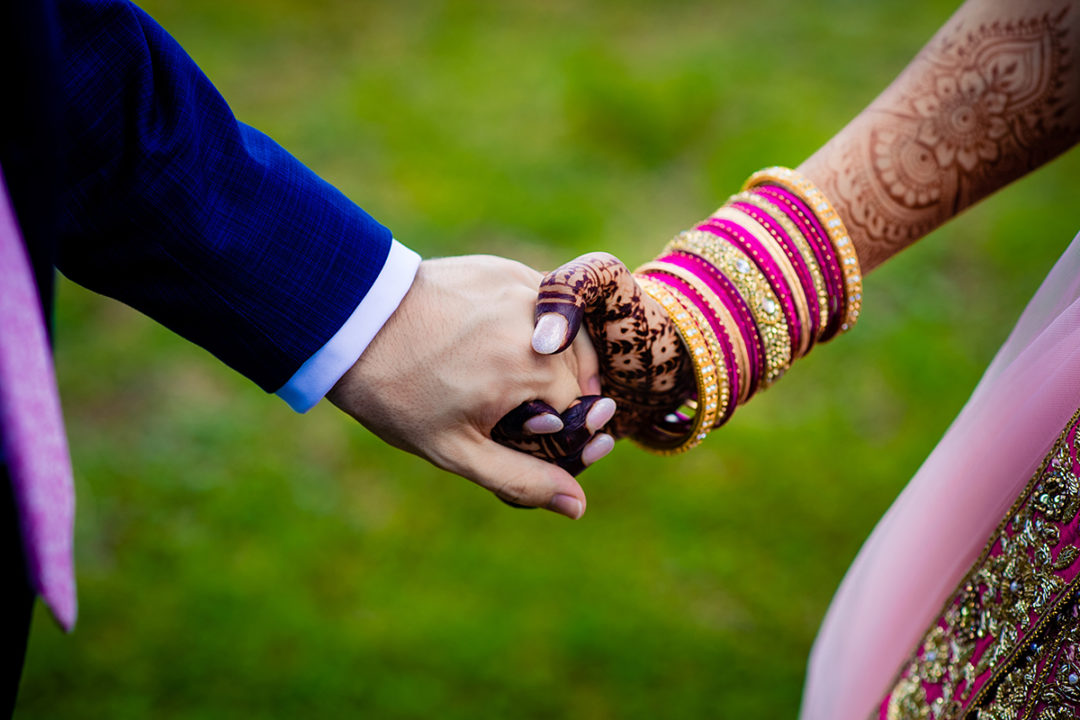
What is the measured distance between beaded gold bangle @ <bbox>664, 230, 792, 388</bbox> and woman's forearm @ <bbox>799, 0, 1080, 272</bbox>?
7.5 inches

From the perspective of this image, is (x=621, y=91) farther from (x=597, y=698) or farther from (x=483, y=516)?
(x=597, y=698)

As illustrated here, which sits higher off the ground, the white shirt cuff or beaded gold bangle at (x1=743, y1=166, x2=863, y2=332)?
beaded gold bangle at (x1=743, y1=166, x2=863, y2=332)

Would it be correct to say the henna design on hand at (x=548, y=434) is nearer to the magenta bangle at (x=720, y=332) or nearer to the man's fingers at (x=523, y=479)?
the man's fingers at (x=523, y=479)

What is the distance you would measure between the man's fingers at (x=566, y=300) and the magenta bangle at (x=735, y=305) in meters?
0.19

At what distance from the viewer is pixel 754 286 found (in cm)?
130

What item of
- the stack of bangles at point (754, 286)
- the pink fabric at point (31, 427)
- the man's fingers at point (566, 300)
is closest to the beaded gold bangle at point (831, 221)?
the stack of bangles at point (754, 286)

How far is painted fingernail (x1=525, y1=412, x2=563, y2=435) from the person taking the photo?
4.05 feet

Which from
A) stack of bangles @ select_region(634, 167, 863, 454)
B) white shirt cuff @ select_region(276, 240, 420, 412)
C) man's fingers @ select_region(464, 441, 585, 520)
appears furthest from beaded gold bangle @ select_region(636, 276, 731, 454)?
white shirt cuff @ select_region(276, 240, 420, 412)

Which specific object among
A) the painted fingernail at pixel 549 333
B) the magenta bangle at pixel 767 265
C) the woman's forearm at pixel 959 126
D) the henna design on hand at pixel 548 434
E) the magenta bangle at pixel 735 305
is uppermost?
the woman's forearm at pixel 959 126

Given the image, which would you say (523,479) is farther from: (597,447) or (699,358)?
(699,358)

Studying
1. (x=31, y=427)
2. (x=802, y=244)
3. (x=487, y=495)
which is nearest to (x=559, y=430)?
(x=802, y=244)

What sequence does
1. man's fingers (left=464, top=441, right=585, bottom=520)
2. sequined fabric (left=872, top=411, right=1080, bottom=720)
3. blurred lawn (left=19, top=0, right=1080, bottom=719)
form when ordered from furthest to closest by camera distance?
1. blurred lawn (left=19, top=0, right=1080, bottom=719)
2. man's fingers (left=464, top=441, right=585, bottom=520)
3. sequined fabric (left=872, top=411, right=1080, bottom=720)

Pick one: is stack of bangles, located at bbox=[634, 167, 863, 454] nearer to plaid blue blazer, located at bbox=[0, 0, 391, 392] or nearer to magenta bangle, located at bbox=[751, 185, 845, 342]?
magenta bangle, located at bbox=[751, 185, 845, 342]

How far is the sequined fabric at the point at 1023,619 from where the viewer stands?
910mm
